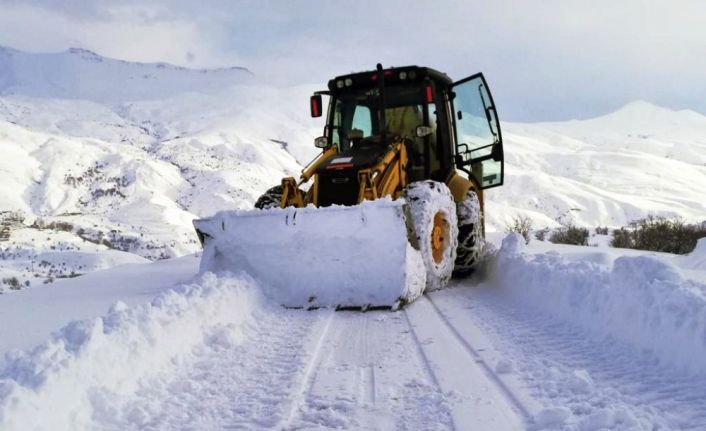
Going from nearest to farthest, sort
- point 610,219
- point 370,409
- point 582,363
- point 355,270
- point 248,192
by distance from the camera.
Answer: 1. point 370,409
2. point 582,363
3. point 355,270
4. point 610,219
5. point 248,192

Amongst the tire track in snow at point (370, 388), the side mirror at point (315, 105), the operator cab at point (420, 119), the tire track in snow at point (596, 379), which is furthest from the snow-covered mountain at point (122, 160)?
the tire track in snow at point (596, 379)

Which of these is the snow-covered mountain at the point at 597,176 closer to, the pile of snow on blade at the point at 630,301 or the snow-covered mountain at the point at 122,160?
the snow-covered mountain at the point at 122,160

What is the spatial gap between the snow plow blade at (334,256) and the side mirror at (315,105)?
7.01ft

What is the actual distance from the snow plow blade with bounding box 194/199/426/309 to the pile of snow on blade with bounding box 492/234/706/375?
3.81 feet

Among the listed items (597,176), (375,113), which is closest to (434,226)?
(375,113)

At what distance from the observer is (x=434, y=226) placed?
6.11 metres

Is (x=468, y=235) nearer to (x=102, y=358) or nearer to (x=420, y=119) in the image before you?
(x=420, y=119)

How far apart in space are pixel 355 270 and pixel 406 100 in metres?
2.75

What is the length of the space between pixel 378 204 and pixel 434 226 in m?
1.11

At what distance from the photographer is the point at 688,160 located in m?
93.1

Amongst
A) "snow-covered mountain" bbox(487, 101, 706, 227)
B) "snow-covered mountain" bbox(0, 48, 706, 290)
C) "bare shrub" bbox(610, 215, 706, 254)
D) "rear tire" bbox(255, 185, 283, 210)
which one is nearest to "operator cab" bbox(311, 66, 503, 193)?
"rear tire" bbox(255, 185, 283, 210)

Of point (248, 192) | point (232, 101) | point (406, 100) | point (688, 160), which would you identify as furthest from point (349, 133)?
point (232, 101)

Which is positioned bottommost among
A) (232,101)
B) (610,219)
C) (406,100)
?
(610,219)

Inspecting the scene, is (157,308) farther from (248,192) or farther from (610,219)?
(248,192)
